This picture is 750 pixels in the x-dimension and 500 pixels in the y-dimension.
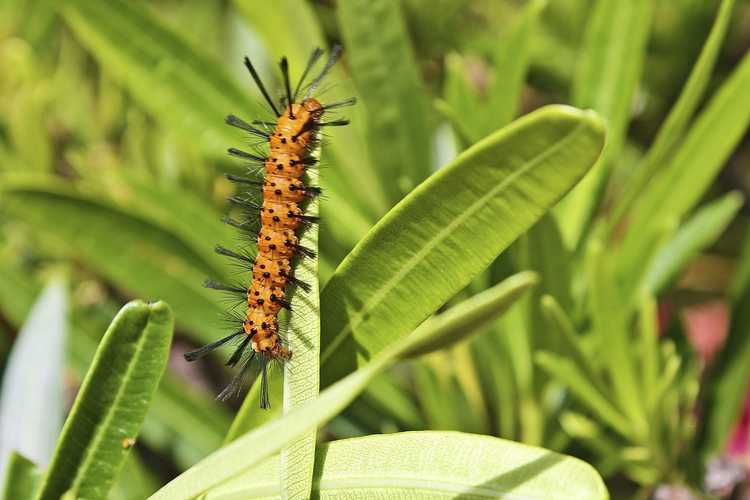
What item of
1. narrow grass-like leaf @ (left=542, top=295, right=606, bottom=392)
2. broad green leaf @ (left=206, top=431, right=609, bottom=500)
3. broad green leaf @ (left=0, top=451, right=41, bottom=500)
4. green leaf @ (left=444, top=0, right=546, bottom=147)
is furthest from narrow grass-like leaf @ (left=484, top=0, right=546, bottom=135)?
broad green leaf @ (left=0, top=451, right=41, bottom=500)

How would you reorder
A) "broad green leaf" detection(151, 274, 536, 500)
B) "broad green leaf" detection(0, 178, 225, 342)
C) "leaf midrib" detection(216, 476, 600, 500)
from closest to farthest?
"broad green leaf" detection(151, 274, 536, 500)
"leaf midrib" detection(216, 476, 600, 500)
"broad green leaf" detection(0, 178, 225, 342)

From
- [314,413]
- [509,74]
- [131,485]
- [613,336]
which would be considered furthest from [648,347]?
[131,485]

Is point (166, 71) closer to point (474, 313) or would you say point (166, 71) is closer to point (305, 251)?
point (305, 251)

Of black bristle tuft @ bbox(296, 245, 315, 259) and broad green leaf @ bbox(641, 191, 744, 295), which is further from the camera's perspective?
broad green leaf @ bbox(641, 191, 744, 295)

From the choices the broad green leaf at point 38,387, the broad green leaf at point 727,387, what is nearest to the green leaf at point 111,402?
the broad green leaf at point 38,387

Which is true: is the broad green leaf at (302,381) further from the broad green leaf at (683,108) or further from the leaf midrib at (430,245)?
the broad green leaf at (683,108)

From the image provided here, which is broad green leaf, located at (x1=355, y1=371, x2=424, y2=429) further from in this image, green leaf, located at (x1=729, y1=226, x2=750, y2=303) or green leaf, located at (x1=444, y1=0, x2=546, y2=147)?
green leaf, located at (x1=729, y1=226, x2=750, y2=303)

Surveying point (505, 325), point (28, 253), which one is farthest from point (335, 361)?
point (28, 253)
